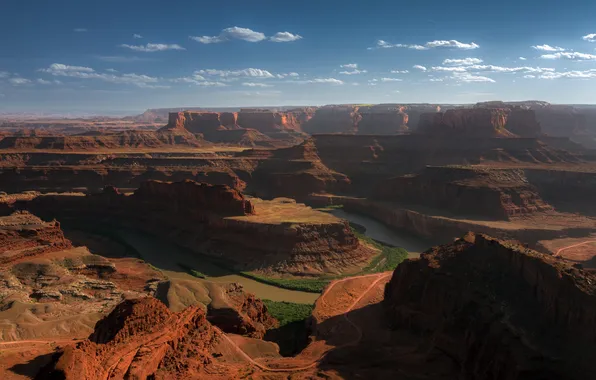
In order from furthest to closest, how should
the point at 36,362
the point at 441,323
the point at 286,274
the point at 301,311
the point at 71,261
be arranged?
the point at 286,274 → the point at 71,261 → the point at 301,311 → the point at 441,323 → the point at 36,362

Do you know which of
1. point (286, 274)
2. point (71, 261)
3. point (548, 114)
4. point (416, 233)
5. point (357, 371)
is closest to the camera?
point (357, 371)

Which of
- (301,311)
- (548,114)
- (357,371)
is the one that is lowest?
(301,311)

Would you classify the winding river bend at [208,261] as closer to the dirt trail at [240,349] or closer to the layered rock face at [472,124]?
the dirt trail at [240,349]

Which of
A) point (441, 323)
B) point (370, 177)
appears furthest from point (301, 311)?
point (370, 177)

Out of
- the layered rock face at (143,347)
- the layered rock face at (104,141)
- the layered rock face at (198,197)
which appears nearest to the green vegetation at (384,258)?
the layered rock face at (198,197)

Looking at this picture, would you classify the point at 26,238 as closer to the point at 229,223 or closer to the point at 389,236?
the point at 229,223

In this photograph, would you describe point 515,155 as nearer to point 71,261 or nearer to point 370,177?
point 370,177

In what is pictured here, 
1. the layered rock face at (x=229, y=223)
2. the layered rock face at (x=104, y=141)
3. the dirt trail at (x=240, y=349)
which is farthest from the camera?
the layered rock face at (x=104, y=141)
